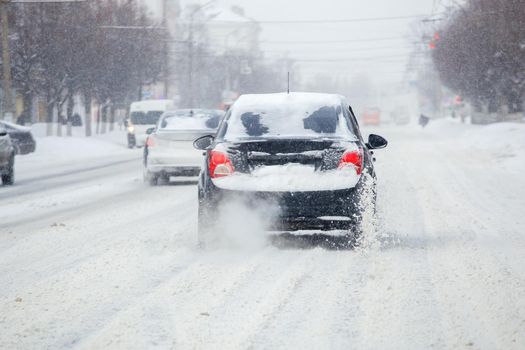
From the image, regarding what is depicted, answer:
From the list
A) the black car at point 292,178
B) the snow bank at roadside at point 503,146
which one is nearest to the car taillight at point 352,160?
the black car at point 292,178

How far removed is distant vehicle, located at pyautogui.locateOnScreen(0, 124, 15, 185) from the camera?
67.2 feet

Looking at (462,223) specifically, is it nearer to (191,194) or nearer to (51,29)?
(191,194)

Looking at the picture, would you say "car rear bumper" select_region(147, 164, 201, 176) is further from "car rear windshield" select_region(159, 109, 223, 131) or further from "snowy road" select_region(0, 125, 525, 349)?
"snowy road" select_region(0, 125, 525, 349)

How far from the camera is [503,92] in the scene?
2244 inches

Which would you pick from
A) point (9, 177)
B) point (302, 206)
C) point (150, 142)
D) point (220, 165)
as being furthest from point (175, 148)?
point (302, 206)

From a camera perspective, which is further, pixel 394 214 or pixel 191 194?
pixel 191 194

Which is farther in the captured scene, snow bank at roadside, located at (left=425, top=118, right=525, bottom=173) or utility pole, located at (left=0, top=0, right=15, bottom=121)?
utility pole, located at (left=0, top=0, right=15, bottom=121)

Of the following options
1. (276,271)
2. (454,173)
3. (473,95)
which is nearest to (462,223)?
(276,271)

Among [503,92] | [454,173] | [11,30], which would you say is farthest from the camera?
[503,92]

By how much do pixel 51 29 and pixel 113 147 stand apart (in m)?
5.86

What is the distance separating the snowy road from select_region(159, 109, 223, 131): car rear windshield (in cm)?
534

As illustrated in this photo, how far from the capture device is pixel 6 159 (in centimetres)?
2078

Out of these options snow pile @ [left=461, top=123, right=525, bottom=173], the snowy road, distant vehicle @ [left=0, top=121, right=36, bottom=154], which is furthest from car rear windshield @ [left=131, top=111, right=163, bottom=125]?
the snowy road

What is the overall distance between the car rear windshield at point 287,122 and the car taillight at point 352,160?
1.02ft
